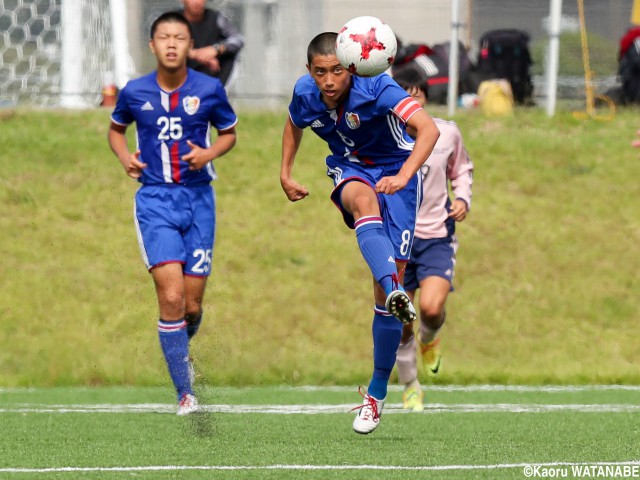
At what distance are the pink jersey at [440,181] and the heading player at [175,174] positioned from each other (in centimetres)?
158

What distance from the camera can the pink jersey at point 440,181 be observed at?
9.23 m

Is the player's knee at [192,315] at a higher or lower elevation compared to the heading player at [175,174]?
lower

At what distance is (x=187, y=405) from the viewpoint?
8.13m

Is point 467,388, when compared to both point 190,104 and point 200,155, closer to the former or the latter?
point 200,155

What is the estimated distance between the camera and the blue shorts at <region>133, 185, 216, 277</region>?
825 cm

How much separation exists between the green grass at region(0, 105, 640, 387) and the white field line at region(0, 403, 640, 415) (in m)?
1.28

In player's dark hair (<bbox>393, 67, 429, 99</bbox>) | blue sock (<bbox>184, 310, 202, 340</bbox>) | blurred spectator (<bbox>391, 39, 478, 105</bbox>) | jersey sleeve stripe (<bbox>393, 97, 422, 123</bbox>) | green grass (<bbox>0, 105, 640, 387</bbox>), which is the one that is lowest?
green grass (<bbox>0, 105, 640, 387</bbox>)

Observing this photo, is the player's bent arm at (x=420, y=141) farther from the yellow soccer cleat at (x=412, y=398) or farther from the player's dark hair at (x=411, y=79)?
the yellow soccer cleat at (x=412, y=398)

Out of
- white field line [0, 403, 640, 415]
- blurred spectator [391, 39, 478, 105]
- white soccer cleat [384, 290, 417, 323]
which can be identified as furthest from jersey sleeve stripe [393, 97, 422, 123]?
blurred spectator [391, 39, 478, 105]

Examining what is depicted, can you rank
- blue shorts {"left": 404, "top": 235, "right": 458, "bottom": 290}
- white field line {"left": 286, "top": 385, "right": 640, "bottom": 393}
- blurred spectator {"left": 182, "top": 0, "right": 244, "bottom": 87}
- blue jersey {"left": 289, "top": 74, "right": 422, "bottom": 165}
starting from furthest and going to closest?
blurred spectator {"left": 182, "top": 0, "right": 244, "bottom": 87}
white field line {"left": 286, "top": 385, "right": 640, "bottom": 393}
blue shorts {"left": 404, "top": 235, "right": 458, "bottom": 290}
blue jersey {"left": 289, "top": 74, "right": 422, "bottom": 165}

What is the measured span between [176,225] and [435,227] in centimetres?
198

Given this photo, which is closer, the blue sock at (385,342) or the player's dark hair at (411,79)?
the blue sock at (385,342)

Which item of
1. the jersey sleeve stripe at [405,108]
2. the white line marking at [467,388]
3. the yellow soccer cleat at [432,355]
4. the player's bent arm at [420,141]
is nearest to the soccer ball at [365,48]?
the jersey sleeve stripe at [405,108]

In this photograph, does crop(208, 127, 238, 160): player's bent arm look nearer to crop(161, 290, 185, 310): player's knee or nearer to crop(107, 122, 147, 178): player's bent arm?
crop(107, 122, 147, 178): player's bent arm
